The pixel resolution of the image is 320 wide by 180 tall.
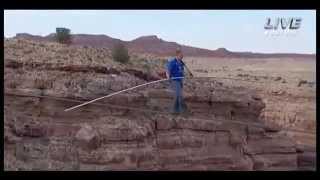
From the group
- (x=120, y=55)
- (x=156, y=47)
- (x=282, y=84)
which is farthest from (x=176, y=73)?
(x=156, y=47)

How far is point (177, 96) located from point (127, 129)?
1.18 meters

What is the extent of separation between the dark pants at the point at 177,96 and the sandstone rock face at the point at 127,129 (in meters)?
0.13

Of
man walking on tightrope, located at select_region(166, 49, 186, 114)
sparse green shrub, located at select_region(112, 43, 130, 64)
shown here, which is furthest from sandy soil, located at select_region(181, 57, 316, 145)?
man walking on tightrope, located at select_region(166, 49, 186, 114)

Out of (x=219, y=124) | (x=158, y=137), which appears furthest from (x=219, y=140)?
(x=158, y=137)

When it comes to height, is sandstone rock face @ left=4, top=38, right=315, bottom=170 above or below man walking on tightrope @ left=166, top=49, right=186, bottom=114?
below

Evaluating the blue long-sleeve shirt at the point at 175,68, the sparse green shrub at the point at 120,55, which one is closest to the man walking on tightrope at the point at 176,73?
the blue long-sleeve shirt at the point at 175,68

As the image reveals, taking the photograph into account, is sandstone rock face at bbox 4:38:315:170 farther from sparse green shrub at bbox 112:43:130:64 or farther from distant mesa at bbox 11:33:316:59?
distant mesa at bbox 11:33:316:59

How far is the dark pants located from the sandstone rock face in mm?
132

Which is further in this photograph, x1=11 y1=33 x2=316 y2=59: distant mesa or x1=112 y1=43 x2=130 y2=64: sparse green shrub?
x1=11 y1=33 x2=316 y2=59: distant mesa

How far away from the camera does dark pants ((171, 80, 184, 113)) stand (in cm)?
1230

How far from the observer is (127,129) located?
38.6 ft

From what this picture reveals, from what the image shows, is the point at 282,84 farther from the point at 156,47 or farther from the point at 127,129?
the point at 127,129

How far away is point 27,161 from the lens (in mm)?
10875
